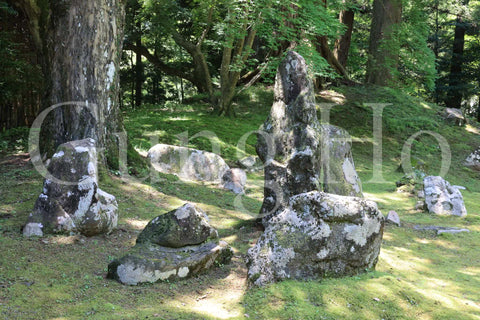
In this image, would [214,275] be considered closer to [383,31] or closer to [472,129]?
[383,31]

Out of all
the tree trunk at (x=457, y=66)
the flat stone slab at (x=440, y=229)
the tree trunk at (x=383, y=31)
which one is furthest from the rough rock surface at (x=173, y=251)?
the tree trunk at (x=457, y=66)

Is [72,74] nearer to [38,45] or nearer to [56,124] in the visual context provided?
Answer: [56,124]

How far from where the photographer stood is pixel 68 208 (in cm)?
544

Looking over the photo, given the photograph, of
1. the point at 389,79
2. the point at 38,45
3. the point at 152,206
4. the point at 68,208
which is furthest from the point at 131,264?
the point at 389,79

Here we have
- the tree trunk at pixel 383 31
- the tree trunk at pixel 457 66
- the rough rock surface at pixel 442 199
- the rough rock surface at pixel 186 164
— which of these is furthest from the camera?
the tree trunk at pixel 457 66

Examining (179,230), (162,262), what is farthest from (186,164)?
(162,262)

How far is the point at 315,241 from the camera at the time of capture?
4.39 meters

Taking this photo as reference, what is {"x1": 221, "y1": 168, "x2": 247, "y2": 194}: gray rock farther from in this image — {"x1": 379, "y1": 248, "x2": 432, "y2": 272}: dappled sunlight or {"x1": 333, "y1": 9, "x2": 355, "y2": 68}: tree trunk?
{"x1": 333, "y1": 9, "x2": 355, "y2": 68}: tree trunk

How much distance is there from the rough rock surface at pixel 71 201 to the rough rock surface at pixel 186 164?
3692mm

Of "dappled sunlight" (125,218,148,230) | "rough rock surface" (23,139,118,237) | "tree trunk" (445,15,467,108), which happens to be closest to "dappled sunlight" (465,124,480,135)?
"tree trunk" (445,15,467,108)

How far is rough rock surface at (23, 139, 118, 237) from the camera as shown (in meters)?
5.32

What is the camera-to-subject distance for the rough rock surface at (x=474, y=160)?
1471 cm

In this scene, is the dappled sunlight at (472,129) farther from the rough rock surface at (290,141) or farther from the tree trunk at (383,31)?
the rough rock surface at (290,141)

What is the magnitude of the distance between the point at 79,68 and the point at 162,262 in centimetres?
438
